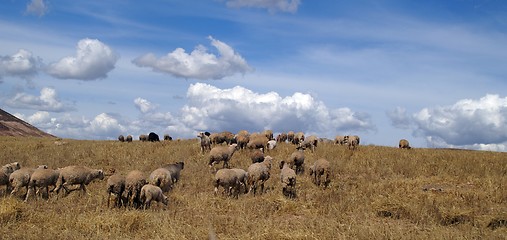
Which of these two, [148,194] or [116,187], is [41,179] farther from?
[148,194]

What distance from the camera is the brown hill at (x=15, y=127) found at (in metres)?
88.3

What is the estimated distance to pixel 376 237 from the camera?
31.3 ft

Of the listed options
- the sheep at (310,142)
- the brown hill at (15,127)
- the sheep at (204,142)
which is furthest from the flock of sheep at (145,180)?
the brown hill at (15,127)

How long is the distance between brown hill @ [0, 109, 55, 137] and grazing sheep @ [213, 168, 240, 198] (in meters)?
84.2

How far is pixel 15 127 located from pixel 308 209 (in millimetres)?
100214

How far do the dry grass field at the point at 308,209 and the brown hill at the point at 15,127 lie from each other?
251 feet

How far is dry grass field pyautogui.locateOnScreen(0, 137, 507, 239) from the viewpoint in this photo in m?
10.0

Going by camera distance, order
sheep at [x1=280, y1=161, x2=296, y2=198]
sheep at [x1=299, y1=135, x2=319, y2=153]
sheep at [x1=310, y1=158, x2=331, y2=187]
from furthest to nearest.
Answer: sheep at [x1=299, y1=135, x2=319, y2=153]
sheep at [x1=310, y1=158, x2=331, y2=187]
sheep at [x1=280, y1=161, x2=296, y2=198]

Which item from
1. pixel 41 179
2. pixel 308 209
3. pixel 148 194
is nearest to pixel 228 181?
pixel 148 194

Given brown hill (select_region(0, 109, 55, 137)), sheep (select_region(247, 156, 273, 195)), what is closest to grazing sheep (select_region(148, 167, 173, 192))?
sheep (select_region(247, 156, 273, 195))

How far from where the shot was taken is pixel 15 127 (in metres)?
95.7

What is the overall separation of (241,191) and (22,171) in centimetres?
819

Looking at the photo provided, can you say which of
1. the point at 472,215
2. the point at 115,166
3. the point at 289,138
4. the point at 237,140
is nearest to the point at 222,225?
the point at 472,215

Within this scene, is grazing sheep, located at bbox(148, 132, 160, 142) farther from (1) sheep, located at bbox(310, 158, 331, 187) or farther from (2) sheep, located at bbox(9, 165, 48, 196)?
(1) sheep, located at bbox(310, 158, 331, 187)
